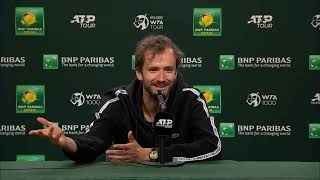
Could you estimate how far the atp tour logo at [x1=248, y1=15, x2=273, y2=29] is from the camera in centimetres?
449

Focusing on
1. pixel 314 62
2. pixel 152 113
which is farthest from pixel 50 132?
pixel 314 62

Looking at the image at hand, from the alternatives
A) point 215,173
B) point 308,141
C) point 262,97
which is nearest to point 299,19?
point 262,97

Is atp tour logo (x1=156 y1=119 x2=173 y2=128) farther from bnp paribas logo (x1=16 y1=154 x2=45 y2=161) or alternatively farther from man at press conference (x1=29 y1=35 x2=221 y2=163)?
bnp paribas logo (x1=16 y1=154 x2=45 y2=161)

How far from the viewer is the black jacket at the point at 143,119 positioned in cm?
253

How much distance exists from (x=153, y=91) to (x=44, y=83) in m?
2.26

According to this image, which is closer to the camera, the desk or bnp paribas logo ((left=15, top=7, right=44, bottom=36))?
the desk

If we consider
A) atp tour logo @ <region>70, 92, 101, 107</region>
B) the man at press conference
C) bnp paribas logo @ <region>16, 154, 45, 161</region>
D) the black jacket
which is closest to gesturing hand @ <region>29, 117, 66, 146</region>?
the man at press conference

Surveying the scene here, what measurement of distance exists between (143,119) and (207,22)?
208cm

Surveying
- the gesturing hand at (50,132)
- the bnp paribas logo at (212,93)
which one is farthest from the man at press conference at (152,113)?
the bnp paribas logo at (212,93)

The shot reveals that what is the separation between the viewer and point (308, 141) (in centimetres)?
454

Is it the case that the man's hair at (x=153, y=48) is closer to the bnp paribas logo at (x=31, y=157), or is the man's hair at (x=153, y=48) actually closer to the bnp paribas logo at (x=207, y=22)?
the bnp paribas logo at (x=207, y=22)

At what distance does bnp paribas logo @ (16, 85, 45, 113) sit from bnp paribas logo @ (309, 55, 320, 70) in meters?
2.26

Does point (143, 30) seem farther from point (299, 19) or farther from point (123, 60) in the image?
point (299, 19)

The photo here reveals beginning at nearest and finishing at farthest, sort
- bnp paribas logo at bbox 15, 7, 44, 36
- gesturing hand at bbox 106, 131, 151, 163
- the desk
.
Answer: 1. the desk
2. gesturing hand at bbox 106, 131, 151, 163
3. bnp paribas logo at bbox 15, 7, 44, 36
